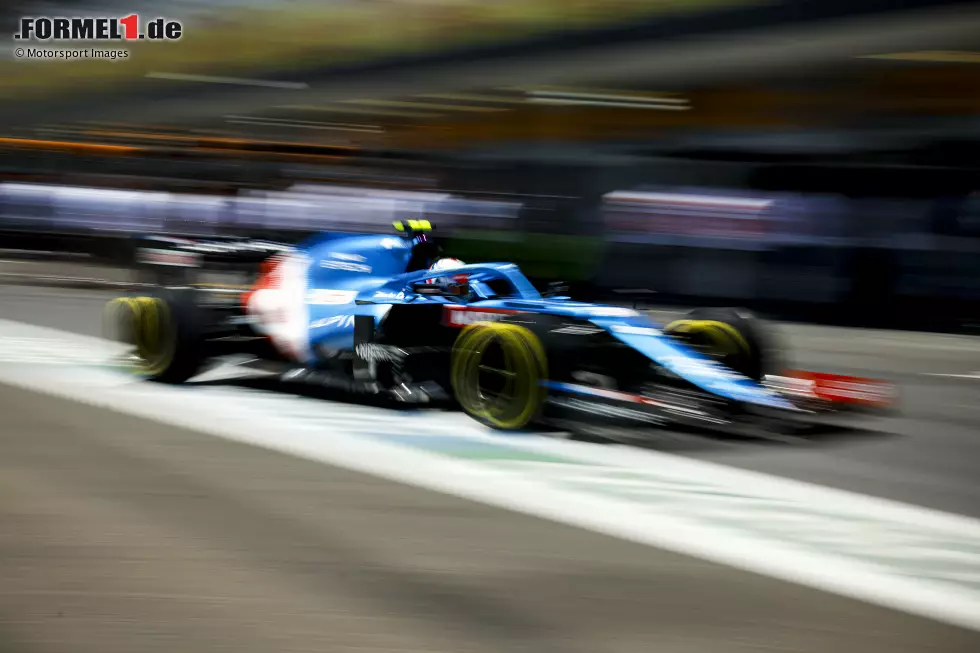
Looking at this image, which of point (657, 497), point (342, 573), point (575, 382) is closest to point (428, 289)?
point (575, 382)

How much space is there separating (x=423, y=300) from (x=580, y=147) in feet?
41.2

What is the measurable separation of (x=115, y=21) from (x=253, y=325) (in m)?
25.0

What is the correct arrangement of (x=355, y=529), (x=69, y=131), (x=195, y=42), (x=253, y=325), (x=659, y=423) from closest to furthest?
1. (x=355, y=529)
2. (x=659, y=423)
3. (x=253, y=325)
4. (x=69, y=131)
5. (x=195, y=42)

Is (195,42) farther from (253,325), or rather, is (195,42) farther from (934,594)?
(934,594)

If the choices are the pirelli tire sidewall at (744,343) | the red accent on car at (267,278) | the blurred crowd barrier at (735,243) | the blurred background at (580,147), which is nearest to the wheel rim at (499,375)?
the pirelli tire sidewall at (744,343)

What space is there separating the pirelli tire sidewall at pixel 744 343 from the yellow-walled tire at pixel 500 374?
105cm

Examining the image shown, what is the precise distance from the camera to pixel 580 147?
62.7 ft

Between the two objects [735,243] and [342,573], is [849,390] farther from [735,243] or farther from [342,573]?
[735,243]

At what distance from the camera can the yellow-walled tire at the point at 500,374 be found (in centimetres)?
627

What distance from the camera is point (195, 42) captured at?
27.5 meters

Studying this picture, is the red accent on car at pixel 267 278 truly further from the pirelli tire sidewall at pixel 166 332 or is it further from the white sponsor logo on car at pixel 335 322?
the white sponsor logo on car at pixel 335 322

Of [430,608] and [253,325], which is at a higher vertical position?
[253,325]

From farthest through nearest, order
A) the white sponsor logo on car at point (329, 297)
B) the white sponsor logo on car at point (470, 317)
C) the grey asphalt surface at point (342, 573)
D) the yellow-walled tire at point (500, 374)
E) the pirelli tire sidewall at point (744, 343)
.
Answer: the white sponsor logo on car at point (329, 297)
the pirelli tire sidewall at point (744, 343)
the white sponsor logo on car at point (470, 317)
the yellow-walled tire at point (500, 374)
the grey asphalt surface at point (342, 573)

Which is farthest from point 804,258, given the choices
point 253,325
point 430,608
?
point 430,608
